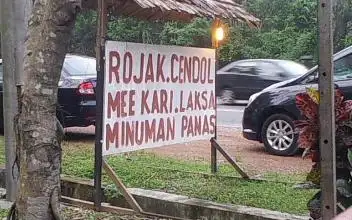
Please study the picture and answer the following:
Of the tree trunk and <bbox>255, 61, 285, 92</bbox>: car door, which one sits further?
<bbox>255, 61, 285, 92</bbox>: car door

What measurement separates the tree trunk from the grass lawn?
2.21m

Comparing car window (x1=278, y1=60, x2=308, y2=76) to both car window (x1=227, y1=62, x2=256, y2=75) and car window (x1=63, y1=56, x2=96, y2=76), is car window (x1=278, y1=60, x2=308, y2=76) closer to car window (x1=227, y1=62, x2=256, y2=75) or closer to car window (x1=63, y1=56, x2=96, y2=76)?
car window (x1=227, y1=62, x2=256, y2=75)

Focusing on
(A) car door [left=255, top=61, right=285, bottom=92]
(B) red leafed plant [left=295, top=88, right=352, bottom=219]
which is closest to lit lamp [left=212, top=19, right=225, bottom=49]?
(B) red leafed plant [left=295, top=88, right=352, bottom=219]

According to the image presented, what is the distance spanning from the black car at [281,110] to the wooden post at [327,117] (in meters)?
5.27

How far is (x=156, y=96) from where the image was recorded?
21.4 feet

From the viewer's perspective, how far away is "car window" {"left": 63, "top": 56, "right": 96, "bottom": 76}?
36.0 feet

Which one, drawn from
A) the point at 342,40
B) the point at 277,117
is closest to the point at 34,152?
the point at 277,117

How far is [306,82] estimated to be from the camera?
9.62m

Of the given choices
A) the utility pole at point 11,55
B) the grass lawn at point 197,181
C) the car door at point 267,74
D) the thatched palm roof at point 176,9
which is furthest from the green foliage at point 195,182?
the car door at point 267,74

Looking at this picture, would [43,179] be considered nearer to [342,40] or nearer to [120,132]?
[120,132]

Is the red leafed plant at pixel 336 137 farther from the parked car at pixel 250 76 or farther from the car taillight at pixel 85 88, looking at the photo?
the parked car at pixel 250 76

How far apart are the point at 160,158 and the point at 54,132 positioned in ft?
15.3

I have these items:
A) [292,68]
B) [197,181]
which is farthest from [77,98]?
[292,68]

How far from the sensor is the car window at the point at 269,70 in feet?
59.7
